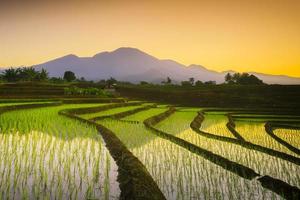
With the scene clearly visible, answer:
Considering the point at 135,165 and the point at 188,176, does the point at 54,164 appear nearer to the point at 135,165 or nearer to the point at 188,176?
the point at 135,165

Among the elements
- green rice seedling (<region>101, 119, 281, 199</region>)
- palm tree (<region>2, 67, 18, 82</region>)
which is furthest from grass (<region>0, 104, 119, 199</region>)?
palm tree (<region>2, 67, 18, 82</region>)

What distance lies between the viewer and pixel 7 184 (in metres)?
6.03

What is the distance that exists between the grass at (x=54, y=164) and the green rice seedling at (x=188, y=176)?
3.08 ft

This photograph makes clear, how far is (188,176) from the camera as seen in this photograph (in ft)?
24.0

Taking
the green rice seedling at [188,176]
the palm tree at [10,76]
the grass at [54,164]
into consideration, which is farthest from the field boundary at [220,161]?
the palm tree at [10,76]

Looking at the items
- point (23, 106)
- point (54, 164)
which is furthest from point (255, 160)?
point (23, 106)

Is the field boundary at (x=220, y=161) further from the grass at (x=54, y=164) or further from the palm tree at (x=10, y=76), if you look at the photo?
the palm tree at (x=10, y=76)

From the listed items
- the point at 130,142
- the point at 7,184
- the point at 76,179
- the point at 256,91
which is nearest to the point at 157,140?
the point at 130,142

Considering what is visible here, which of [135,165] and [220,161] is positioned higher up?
[135,165]

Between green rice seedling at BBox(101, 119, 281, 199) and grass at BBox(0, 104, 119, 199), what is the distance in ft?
3.08

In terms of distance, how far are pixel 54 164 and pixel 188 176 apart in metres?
A: 2.78

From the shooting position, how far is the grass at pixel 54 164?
5875 millimetres

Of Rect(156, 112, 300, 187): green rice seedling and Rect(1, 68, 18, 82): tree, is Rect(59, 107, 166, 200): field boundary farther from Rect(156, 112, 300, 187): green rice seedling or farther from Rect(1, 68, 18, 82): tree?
Rect(1, 68, 18, 82): tree

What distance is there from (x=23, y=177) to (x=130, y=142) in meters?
4.79
